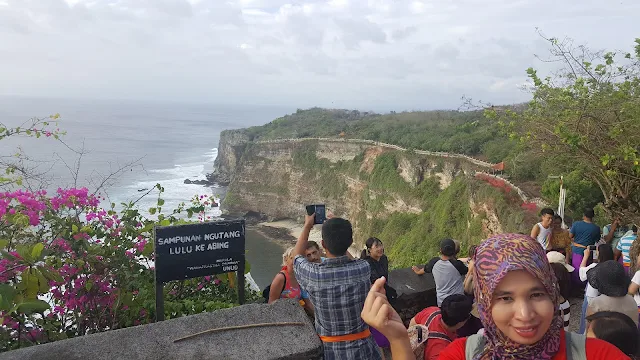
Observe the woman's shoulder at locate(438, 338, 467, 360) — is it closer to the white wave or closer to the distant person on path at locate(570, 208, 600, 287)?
the distant person on path at locate(570, 208, 600, 287)

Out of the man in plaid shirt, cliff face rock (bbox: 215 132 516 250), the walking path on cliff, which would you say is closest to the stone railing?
the walking path on cliff

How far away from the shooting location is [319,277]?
251 cm

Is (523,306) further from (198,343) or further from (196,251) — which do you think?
(196,251)

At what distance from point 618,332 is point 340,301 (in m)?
1.65

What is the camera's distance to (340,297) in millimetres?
2486

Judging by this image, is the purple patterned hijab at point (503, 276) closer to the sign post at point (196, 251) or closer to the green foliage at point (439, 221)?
the sign post at point (196, 251)

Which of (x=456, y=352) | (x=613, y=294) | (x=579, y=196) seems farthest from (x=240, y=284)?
(x=579, y=196)

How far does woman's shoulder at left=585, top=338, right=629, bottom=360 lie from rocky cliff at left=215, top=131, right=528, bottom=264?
2235 centimetres

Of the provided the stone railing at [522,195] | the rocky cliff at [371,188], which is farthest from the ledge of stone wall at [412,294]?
the rocky cliff at [371,188]

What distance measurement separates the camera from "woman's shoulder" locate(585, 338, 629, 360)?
140cm

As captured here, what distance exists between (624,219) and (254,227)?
47.6 metres

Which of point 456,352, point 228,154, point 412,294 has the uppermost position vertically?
point 456,352

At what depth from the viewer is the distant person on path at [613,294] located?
311 centimetres

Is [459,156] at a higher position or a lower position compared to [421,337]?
lower
